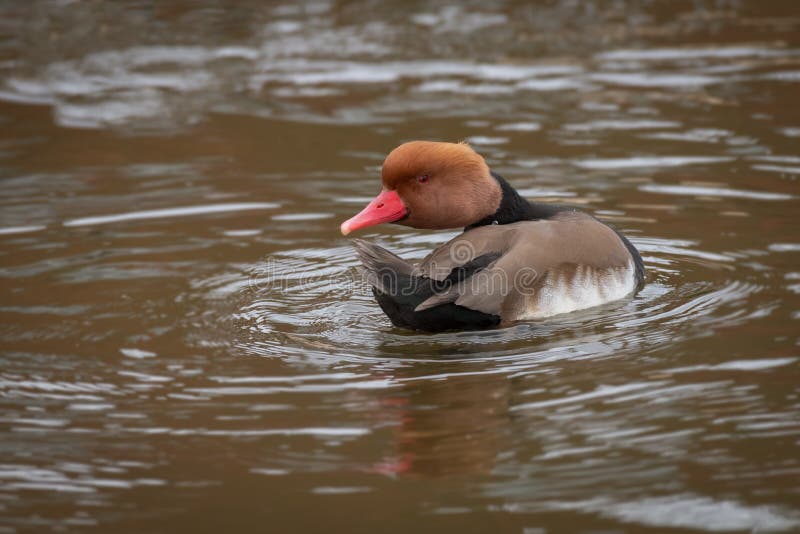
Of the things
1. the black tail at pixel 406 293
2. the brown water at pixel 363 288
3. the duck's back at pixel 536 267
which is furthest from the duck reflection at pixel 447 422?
the duck's back at pixel 536 267

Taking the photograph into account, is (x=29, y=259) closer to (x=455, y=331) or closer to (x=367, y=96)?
(x=455, y=331)

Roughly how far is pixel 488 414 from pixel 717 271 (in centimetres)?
246

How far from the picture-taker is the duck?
6.07 meters

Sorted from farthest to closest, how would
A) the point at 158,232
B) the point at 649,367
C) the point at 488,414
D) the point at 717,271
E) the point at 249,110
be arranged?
1. the point at 249,110
2. the point at 158,232
3. the point at 717,271
4. the point at 649,367
5. the point at 488,414

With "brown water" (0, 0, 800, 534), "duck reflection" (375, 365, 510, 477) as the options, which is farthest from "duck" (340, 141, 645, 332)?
"duck reflection" (375, 365, 510, 477)

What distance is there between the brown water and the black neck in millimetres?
697

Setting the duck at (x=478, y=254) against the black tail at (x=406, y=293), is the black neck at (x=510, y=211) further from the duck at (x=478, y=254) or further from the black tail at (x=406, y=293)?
the black tail at (x=406, y=293)

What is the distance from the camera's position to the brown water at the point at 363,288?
4555mm

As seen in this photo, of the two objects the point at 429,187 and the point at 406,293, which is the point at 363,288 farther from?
the point at 406,293

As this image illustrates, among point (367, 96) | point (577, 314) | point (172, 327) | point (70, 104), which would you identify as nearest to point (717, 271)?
point (577, 314)

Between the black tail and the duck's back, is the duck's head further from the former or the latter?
the black tail

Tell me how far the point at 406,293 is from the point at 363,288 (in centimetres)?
130

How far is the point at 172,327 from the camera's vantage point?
651 centimetres

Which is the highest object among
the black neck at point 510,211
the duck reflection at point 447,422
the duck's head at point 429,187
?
the duck's head at point 429,187
